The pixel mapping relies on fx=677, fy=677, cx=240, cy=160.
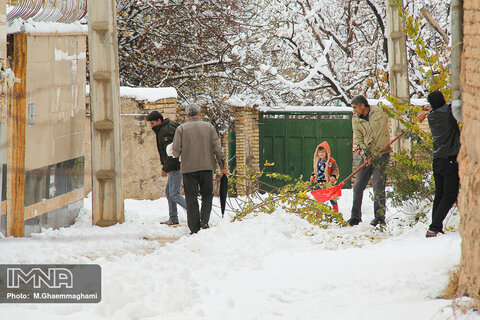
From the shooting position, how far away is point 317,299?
15.7ft

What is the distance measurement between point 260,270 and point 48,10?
4125 millimetres

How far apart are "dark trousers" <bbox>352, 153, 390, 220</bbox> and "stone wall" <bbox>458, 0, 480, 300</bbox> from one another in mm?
3758

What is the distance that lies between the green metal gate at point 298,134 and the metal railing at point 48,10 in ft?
23.6

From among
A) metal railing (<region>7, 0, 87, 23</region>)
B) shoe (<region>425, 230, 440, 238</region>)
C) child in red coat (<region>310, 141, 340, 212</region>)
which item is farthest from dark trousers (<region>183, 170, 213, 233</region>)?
shoe (<region>425, 230, 440, 238</region>)

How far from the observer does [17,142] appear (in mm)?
7117

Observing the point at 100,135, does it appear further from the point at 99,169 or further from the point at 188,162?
the point at 188,162

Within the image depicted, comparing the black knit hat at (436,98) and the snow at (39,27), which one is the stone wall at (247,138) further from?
the black knit hat at (436,98)

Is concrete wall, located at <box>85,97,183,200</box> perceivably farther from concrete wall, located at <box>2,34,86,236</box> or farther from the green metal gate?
the green metal gate

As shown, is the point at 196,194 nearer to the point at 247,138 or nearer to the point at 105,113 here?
the point at 105,113

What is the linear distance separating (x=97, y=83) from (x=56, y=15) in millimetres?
984

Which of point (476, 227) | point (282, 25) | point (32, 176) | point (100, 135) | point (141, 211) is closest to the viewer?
point (476, 227)

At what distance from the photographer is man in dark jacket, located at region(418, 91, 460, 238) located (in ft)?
20.7

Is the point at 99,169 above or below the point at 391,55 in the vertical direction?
below

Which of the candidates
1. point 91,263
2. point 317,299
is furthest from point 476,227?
point 91,263
